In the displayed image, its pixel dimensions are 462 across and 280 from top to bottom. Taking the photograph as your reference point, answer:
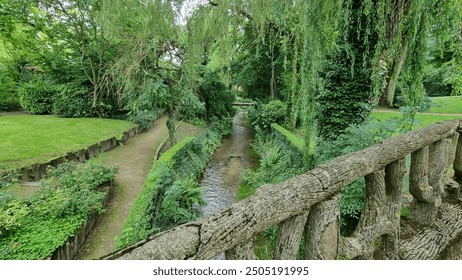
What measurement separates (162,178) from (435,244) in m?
5.22

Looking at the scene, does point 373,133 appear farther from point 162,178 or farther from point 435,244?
point 162,178

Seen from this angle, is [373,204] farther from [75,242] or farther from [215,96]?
[215,96]

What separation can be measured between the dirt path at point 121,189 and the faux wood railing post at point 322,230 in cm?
435

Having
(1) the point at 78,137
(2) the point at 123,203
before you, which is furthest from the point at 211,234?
(1) the point at 78,137

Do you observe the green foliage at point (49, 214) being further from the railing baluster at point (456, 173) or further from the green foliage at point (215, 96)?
the green foliage at point (215, 96)

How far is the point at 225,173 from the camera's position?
30.4ft

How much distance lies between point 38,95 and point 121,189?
12464mm

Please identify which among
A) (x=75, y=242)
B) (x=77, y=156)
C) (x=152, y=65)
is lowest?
(x=75, y=242)

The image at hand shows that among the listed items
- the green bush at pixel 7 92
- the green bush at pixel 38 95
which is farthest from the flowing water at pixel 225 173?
the green bush at pixel 7 92

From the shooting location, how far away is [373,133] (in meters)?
3.68

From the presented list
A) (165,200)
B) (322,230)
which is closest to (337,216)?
(322,230)

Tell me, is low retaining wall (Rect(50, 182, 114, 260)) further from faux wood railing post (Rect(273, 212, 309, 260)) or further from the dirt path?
faux wood railing post (Rect(273, 212, 309, 260))

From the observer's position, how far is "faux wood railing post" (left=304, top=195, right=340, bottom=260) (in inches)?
54.9

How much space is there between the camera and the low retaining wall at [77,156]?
5.73 m
